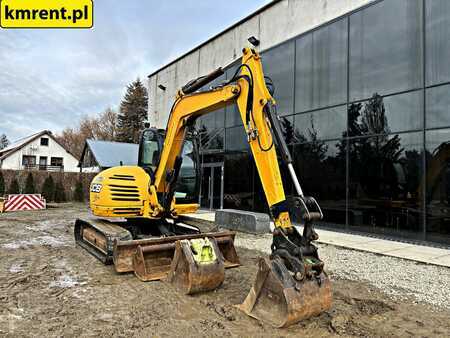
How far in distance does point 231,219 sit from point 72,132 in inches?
2203

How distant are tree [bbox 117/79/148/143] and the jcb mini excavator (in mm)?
40203

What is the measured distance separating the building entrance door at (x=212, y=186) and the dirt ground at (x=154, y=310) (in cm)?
996

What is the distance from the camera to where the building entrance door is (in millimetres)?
15995

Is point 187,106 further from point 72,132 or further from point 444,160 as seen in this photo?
point 72,132

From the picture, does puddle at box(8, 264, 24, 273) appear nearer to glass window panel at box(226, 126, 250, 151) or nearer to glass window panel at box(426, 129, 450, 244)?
glass window panel at box(426, 129, 450, 244)

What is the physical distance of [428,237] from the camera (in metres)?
8.71

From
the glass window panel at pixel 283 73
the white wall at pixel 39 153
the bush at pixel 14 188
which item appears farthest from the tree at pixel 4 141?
the glass window panel at pixel 283 73

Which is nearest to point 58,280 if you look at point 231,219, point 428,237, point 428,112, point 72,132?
point 231,219

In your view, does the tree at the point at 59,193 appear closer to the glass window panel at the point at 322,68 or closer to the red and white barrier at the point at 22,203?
the red and white barrier at the point at 22,203

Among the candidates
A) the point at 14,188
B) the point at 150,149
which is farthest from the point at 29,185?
the point at 150,149

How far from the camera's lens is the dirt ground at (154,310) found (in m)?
3.56

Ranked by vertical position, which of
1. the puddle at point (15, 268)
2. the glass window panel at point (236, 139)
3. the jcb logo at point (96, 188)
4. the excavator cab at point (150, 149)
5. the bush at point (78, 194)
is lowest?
the puddle at point (15, 268)

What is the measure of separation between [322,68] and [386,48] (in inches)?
87.7

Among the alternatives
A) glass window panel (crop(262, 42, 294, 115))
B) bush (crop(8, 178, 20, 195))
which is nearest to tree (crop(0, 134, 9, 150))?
bush (crop(8, 178, 20, 195))
